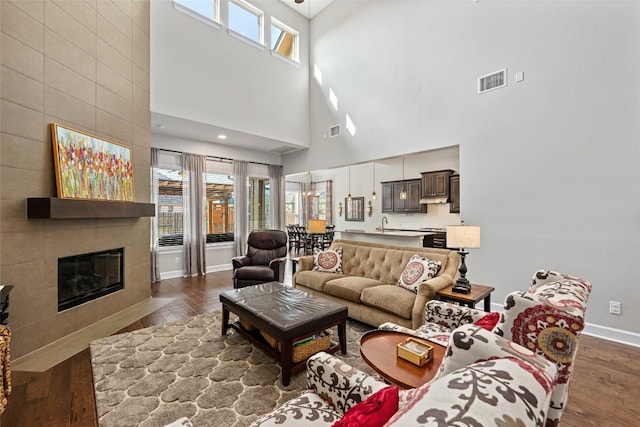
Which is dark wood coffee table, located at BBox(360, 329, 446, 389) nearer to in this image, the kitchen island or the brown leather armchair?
the brown leather armchair

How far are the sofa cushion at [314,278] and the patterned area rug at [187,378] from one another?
711mm

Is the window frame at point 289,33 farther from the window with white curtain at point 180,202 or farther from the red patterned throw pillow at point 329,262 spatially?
the red patterned throw pillow at point 329,262

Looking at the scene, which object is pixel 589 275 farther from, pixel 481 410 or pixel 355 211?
pixel 355 211

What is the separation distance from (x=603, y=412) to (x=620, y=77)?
10.6 feet

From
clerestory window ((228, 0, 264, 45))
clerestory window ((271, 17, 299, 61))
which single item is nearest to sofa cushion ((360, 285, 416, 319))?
clerestory window ((228, 0, 264, 45))

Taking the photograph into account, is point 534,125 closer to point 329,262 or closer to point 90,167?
point 329,262

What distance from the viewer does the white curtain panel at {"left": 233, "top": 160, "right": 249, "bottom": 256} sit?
671cm

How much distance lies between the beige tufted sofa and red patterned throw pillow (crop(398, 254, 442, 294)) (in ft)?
0.24

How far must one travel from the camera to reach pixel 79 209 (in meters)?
3.02

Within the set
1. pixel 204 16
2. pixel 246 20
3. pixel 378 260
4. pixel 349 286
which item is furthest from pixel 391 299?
pixel 246 20

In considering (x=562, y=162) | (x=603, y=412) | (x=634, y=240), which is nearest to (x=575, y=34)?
(x=562, y=162)

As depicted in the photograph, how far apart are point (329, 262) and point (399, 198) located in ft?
15.5

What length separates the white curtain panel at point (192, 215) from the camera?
19.5 ft

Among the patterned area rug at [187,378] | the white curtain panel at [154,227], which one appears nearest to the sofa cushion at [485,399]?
the patterned area rug at [187,378]
